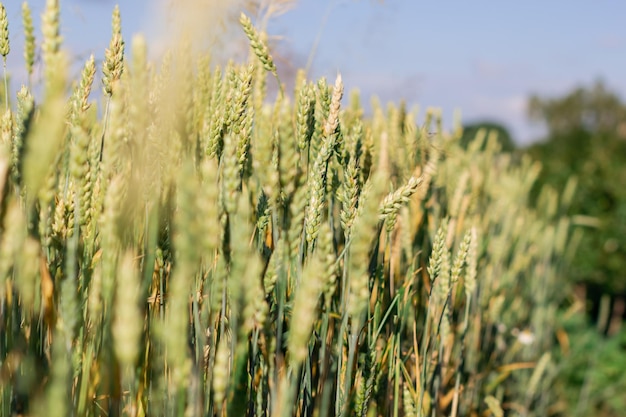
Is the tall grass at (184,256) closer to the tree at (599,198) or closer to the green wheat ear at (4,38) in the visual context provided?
the green wheat ear at (4,38)

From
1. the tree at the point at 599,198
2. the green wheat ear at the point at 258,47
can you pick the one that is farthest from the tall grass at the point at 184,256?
the tree at the point at 599,198

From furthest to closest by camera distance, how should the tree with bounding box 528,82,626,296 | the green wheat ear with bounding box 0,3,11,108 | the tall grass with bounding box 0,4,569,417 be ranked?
1. the tree with bounding box 528,82,626,296
2. the green wheat ear with bounding box 0,3,11,108
3. the tall grass with bounding box 0,4,569,417

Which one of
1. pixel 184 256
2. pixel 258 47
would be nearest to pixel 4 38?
pixel 258 47

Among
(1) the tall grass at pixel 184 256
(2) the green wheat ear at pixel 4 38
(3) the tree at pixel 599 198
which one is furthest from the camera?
(3) the tree at pixel 599 198

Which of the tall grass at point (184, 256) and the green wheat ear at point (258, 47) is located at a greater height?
the green wheat ear at point (258, 47)

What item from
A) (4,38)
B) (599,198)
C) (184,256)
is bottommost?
(184,256)

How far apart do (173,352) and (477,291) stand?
5.66ft

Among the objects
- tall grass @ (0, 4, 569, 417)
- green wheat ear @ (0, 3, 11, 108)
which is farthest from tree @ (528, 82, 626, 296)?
green wheat ear @ (0, 3, 11, 108)

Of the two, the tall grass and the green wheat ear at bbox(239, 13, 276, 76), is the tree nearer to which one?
the tall grass

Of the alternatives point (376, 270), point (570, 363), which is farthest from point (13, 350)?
point (570, 363)

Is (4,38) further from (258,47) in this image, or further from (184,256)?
(184,256)

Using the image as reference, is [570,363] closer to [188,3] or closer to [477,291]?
[477,291]

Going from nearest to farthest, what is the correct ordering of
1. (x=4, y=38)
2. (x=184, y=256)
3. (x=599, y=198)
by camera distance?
1. (x=184, y=256)
2. (x=4, y=38)
3. (x=599, y=198)

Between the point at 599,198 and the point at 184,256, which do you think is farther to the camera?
the point at 599,198
